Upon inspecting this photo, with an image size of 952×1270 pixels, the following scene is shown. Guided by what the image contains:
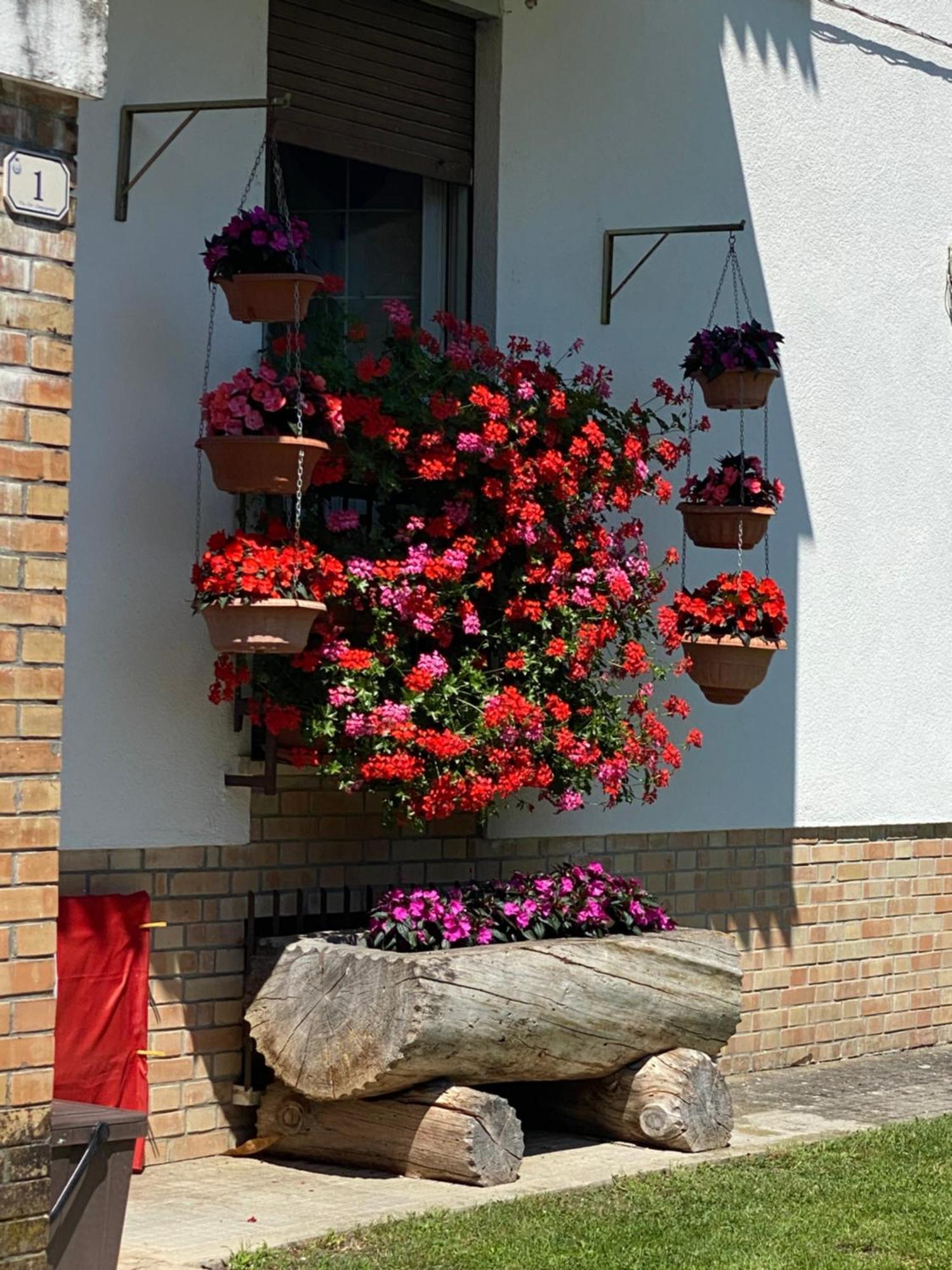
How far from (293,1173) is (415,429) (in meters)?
2.67

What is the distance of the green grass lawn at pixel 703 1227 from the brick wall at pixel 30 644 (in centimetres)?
114

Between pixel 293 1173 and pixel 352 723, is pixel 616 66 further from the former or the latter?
pixel 293 1173

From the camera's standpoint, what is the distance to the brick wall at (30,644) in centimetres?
489

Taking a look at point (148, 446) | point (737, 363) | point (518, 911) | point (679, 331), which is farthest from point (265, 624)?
point (679, 331)

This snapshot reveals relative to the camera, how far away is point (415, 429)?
7.45m

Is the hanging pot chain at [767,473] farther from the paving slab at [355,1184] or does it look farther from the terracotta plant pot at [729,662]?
the paving slab at [355,1184]

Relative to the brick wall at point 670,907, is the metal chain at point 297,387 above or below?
above

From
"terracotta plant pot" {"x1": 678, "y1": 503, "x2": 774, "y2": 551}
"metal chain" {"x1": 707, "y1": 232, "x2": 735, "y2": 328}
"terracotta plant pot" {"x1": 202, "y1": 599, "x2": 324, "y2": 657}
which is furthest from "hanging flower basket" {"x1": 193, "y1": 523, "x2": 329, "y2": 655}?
"metal chain" {"x1": 707, "y1": 232, "x2": 735, "y2": 328}

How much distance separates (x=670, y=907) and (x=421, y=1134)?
2.65 m

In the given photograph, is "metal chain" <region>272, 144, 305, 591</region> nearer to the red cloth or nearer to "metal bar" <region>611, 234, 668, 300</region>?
the red cloth

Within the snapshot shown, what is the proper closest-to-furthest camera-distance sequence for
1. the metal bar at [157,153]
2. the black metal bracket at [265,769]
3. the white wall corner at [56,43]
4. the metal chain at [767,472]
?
the white wall corner at [56,43]
the metal bar at [157,153]
the black metal bracket at [265,769]
the metal chain at [767,472]

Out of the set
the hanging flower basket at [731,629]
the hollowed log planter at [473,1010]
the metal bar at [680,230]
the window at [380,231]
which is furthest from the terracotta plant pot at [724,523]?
the hollowed log planter at [473,1010]

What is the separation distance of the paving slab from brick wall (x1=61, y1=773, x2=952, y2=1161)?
0.35 m

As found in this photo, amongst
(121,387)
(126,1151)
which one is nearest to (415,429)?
(121,387)
